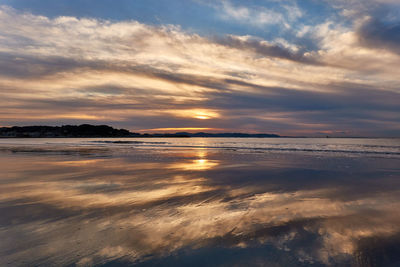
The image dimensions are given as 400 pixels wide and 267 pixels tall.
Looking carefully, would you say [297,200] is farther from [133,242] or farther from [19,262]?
[19,262]

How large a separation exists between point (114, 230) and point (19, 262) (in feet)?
5.08

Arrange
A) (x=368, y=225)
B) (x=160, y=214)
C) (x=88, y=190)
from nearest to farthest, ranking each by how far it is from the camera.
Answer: (x=368, y=225)
(x=160, y=214)
(x=88, y=190)

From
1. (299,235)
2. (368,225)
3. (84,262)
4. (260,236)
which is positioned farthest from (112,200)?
(368,225)

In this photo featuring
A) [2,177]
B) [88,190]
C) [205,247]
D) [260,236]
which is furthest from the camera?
[2,177]

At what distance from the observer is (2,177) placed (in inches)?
433

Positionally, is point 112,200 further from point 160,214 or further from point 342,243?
point 342,243

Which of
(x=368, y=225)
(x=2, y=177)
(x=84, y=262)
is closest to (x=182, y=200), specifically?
(x=84, y=262)

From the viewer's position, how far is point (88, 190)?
8.44 metres

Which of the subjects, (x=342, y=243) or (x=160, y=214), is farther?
(x=160, y=214)

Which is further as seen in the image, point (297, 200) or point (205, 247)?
point (297, 200)

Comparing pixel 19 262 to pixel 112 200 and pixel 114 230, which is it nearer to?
pixel 114 230

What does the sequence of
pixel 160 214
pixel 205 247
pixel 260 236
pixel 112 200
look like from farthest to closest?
pixel 112 200 → pixel 160 214 → pixel 260 236 → pixel 205 247

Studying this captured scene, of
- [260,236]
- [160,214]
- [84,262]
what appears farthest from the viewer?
[160,214]

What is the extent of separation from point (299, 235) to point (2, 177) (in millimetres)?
12282
